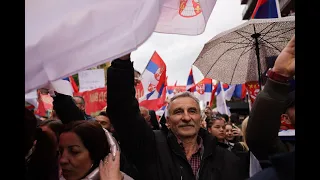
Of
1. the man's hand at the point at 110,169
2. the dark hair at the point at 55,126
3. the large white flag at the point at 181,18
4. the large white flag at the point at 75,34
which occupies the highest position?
the large white flag at the point at 181,18

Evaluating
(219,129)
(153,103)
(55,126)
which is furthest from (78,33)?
(153,103)

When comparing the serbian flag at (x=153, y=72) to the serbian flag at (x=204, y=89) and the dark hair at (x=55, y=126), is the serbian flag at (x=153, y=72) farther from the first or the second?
the dark hair at (x=55, y=126)

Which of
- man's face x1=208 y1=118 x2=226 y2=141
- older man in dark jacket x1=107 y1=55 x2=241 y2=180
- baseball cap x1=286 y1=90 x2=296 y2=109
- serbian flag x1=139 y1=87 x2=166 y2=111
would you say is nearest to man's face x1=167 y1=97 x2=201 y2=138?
older man in dark jacket x1=107 y1=55 x2=241 y2=180

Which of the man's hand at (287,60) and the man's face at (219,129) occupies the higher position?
the man's hand at (287,60)

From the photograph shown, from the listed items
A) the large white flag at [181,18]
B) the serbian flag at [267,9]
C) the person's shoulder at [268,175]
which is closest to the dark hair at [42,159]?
the large white flag at [181,18]

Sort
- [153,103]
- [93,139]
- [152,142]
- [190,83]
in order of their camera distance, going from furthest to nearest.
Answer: [190,83], [153,103], [152,142], [93,139]

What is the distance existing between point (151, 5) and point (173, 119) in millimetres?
1603

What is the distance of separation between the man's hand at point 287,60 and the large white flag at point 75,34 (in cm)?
48

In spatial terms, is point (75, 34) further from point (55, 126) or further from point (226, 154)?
point (226, 154)

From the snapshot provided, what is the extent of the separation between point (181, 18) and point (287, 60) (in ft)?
2.18

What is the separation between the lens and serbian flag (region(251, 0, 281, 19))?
3.47 m

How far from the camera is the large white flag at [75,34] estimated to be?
1.26 metres

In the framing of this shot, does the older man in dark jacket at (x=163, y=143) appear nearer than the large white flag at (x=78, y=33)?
No

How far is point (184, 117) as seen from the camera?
9.02 ft
